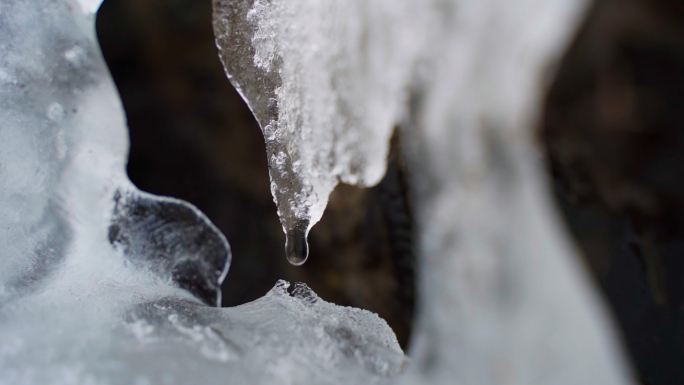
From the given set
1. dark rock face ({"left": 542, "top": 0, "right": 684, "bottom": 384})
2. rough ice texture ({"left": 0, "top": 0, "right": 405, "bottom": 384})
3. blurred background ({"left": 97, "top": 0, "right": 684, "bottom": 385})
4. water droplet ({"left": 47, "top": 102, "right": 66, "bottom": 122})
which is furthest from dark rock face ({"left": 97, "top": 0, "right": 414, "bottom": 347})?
dark rock face ({"left": 542, "top": 0, "right": 684, "bottom": 384})

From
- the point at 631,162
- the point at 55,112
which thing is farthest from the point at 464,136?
the point at 55,112

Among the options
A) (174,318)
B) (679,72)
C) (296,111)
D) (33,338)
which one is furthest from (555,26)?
(33,338)

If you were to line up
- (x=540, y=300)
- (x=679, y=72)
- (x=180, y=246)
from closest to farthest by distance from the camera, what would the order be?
(x=679, y=72) → (x=540, y=300) → (x=180, y=246)

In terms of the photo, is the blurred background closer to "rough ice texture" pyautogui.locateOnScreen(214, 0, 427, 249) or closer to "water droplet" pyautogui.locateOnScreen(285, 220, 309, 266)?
"rough ice texture" pyautogui.locateOnScreen(214, 0, 427, 249)

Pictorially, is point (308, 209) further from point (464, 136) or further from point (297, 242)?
point (464, 136)

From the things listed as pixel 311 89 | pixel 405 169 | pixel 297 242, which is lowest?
pixel 297 242

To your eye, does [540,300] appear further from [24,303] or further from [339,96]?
[24,303]

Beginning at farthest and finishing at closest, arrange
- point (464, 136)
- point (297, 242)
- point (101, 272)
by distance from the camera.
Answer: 1. point (297, 242)
2. point (101, 272)
3. point (464, 136)
